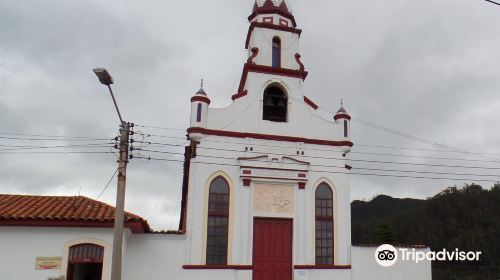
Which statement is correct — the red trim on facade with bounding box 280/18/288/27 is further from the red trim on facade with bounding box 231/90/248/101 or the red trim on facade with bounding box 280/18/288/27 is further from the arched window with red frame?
the red trim on facade with bounding box 231/90/248/101

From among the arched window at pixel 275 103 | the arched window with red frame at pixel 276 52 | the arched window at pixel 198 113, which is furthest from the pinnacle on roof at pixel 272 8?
the arched window at pixel 198 113

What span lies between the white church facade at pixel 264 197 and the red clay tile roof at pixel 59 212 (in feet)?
0.81

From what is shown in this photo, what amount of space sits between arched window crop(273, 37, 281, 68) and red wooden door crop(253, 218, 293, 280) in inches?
250

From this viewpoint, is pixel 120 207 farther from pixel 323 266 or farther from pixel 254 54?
pixel 254 54

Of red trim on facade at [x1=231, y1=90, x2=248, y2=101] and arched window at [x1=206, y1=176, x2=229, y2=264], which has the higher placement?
red trim on facade at [x1=231, y1=90, x2=248, y2=101]

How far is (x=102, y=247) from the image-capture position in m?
13.6

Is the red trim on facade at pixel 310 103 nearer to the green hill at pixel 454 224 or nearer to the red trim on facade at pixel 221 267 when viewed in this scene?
the red trim on facade at pixel 221 267

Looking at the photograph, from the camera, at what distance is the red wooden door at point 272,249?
1597 cm

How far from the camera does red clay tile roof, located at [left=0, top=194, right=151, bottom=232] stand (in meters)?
13.0

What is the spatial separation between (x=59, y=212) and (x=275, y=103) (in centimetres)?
887

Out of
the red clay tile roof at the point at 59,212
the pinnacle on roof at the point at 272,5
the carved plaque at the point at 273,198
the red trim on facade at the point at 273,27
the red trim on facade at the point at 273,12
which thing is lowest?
the red clay tile roof at the point at 59,212

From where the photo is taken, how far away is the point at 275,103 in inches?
715

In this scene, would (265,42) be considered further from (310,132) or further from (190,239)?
(190,239)

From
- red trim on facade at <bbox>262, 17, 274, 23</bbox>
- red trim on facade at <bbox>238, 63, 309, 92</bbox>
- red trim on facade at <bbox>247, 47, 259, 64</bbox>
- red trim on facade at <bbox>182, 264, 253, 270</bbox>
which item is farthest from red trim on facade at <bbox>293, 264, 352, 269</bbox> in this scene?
red trim on facade at <bbox>262, 17, 274, 23</bbox>
